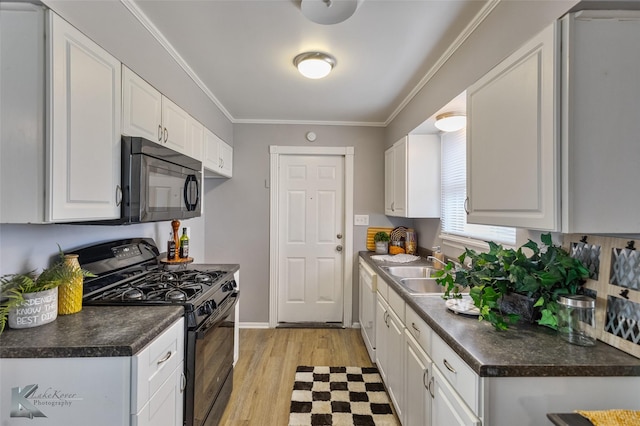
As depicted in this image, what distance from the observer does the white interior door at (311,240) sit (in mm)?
3455

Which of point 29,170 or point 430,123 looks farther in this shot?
point 430,123

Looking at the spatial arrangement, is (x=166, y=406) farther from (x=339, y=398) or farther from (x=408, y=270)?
(x=408, y=270)

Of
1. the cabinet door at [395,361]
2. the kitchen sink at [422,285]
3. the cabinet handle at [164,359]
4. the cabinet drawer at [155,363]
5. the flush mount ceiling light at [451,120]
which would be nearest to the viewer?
the cabinet drawer at [155,363]

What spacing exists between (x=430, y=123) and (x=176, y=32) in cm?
192

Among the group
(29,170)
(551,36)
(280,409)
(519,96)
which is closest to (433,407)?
(280,409)

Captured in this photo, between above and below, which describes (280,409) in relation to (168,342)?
below

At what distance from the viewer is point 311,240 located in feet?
11.4

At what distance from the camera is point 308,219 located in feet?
11.4

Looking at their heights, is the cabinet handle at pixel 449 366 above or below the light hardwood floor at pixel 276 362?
above

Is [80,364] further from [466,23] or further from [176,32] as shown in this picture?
[466,23]

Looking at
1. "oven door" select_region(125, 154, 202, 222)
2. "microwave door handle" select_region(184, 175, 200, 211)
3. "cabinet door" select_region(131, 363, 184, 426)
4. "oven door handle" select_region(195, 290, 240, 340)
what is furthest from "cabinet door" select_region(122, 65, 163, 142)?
"cabinet door" select_region(131, 363, 184, 426)

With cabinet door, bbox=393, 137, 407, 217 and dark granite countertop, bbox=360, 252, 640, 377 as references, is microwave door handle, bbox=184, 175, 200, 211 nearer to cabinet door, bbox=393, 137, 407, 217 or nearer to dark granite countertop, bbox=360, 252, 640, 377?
dark granite countertop, bbox=360, 252, 640, 377

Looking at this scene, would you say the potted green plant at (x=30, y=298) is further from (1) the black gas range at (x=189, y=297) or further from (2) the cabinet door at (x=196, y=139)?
(2) the cabinet door at (x=196, y=139)

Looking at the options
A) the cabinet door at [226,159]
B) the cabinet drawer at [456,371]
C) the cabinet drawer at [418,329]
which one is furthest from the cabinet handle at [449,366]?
the cabinet door at [226,159]
